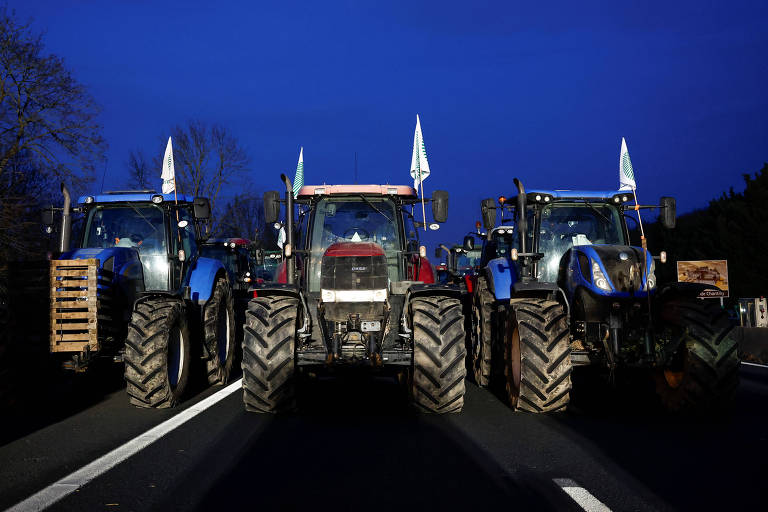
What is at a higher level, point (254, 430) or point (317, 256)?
point (317, 256)

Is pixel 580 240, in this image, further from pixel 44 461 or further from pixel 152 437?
pixel 44 461

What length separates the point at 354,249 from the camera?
9.37m

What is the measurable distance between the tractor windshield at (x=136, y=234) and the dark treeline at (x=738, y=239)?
2444 centimetres

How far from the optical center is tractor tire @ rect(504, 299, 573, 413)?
27.4 feet

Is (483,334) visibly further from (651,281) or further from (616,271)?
(651,281)

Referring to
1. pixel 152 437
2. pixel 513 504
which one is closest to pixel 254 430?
pixel 152 437

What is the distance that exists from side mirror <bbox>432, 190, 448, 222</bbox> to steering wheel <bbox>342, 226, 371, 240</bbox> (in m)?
0.92

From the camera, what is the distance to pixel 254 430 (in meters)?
7.79

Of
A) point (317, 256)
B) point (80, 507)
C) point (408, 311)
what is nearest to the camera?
point (80, 507)

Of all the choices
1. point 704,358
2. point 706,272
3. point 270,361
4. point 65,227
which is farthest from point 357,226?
point 706,272

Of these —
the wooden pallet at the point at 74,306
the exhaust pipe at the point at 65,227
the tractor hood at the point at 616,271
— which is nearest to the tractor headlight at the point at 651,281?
the tractor hood at the point at 616,271

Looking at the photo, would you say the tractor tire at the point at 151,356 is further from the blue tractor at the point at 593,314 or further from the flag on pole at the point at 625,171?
the flag on pole at the point at 625,171

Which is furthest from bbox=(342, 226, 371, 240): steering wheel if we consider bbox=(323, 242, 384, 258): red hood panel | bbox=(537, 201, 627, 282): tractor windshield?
bbox=(537, 201, 627, 282): tractor windshield

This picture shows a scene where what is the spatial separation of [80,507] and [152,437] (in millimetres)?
2408
